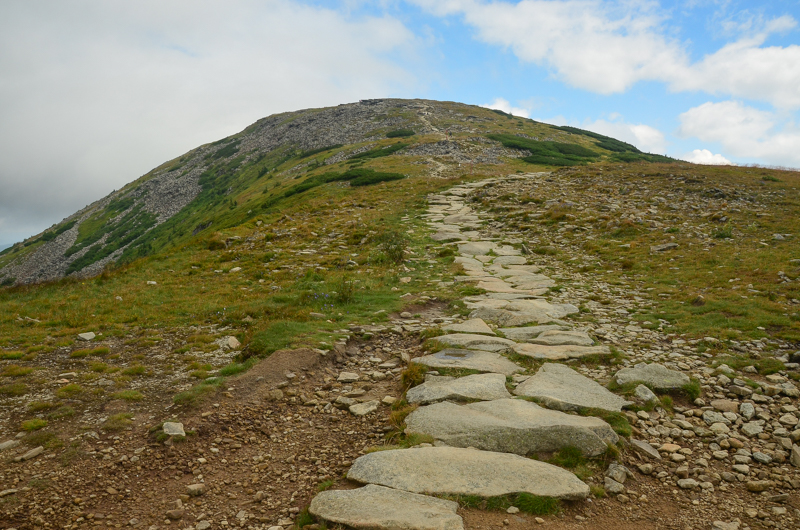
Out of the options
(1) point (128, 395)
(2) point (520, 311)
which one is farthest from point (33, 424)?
(2) point (520, 311)

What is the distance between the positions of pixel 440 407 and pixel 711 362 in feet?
18.1

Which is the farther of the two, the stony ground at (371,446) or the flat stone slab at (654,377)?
the flat stone slab at (654,377)

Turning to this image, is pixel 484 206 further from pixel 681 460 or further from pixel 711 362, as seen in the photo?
pixel 681 460

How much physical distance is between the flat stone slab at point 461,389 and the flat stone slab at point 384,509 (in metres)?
2.44

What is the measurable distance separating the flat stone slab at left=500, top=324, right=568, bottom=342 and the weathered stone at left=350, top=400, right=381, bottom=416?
4017mm

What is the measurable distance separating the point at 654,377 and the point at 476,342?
11.4 feet

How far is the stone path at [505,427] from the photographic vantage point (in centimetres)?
482

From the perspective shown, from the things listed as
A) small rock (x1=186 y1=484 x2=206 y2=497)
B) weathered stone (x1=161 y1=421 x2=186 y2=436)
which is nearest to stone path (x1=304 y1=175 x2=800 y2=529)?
small rock (x1=186 y1=484 x2=206 y2=497)

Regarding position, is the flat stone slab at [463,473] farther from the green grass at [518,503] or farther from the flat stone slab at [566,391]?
the flat stone slab at [566,391]

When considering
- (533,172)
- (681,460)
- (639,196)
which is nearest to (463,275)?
(681,460)

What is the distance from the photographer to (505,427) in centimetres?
602

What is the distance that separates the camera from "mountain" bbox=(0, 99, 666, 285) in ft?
179

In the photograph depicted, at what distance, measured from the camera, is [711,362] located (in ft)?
26.7

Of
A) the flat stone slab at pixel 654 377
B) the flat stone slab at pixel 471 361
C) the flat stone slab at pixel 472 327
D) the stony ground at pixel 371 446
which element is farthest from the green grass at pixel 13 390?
the flat stone slab at pixel 654 377
